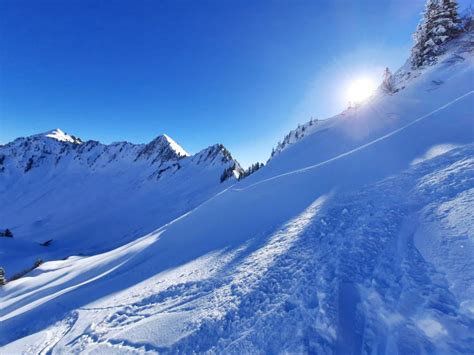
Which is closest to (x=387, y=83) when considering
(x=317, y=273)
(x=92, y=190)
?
(x=317, y=273)

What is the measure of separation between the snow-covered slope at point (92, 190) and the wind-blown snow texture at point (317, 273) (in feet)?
99.3

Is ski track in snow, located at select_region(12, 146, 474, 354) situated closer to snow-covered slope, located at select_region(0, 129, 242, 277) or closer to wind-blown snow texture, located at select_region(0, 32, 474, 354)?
wind-blown snow texture, located at select_region(0, 32, 474, 354)

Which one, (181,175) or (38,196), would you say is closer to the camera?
(181,175)

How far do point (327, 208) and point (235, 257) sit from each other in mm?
3113

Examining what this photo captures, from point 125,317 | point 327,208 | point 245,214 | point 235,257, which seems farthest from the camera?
point 245,214

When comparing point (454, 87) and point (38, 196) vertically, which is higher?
point (38, 196)

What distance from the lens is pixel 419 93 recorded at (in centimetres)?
1538

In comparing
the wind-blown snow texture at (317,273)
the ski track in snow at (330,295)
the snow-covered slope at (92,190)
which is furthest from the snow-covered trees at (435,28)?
the snow-covered slope at (92,190)

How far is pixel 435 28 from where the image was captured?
20922 millimetres

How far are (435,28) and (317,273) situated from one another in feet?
95.0

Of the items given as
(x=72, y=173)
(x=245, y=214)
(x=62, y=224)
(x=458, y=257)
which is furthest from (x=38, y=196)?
(x=458, y=257)

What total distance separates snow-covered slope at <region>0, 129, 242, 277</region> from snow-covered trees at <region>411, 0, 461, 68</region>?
37020mm

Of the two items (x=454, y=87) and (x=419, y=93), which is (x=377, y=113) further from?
(x=454, y=87)

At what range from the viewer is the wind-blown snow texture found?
317 centimetres
